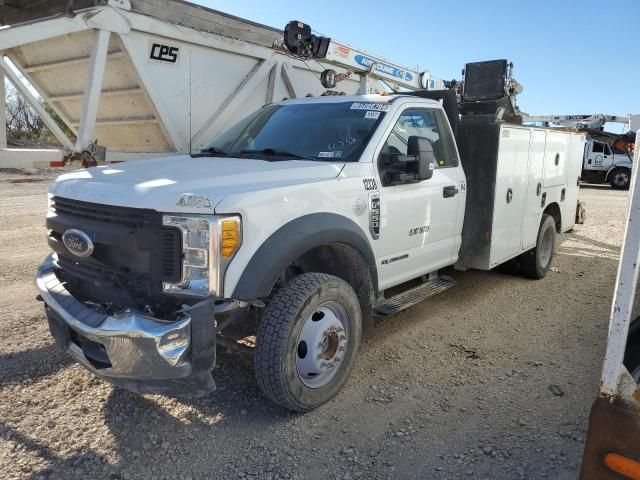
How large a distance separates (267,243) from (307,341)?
2.33 feet

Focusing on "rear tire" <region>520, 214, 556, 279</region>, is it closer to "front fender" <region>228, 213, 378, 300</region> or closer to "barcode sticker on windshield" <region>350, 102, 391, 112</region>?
"barcode sticker on windshield" <region>350, 102, 391, 112</region>

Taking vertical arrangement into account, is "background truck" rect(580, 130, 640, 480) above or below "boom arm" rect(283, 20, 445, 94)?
below

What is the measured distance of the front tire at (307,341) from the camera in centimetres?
302

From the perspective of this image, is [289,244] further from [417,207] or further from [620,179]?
[620,179]

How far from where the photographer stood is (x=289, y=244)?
120 inches

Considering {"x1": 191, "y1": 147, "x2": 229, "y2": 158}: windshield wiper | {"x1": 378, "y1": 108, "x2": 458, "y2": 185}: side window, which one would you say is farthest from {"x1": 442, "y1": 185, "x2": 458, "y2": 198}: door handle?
{"x1": 191, "y1": 147, "x2": 229, "y2": 158}: windshield wiper

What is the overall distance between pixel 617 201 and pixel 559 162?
11663 mm

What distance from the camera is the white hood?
2.83 m

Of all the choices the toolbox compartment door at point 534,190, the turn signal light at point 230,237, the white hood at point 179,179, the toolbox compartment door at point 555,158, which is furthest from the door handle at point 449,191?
the turn signal light at point 230,237

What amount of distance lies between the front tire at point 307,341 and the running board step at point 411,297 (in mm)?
464

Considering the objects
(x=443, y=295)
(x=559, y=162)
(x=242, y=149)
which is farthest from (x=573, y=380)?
(x=559, y=162)

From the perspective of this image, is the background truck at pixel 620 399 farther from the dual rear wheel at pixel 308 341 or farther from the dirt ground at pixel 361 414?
the dual rear wheel at pixel 308 341

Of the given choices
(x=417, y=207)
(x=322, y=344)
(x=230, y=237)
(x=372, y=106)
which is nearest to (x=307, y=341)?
(x=322, y=344)

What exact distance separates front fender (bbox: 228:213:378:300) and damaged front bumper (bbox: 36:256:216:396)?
24 centimetres
